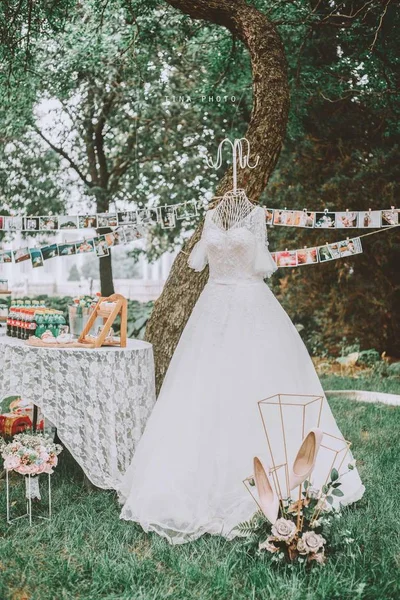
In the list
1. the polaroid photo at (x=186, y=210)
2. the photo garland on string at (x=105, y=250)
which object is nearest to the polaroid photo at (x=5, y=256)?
the photo garland on string at (x=105, y=250)

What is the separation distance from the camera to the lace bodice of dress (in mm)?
3850

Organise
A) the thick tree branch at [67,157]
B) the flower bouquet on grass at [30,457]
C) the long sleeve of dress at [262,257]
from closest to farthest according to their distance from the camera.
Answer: the flower bouquet on grass at [30,457], the long sleeve of dress at [262,257], the thick tree branch at [67,157]

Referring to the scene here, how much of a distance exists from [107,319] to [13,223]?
1.85m

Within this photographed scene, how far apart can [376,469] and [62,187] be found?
9.15 meters

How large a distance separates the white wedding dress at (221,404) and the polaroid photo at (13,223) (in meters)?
1.90

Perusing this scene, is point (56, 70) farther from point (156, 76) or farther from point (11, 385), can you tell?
point (11, 385)

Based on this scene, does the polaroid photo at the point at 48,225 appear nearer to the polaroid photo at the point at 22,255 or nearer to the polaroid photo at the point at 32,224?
the polaroid photo at the point at 32,224

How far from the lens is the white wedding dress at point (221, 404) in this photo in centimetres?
339

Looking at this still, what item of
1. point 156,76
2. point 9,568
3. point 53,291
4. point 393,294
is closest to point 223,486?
point 9,568

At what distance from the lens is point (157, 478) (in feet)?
11.4

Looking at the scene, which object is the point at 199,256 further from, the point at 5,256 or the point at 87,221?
the point at 5,256

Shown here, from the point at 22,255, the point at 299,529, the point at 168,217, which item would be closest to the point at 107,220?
the point at 168,217

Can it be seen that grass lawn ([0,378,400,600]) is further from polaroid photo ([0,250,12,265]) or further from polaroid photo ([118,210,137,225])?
polaroid photo ([118,210,137,225])

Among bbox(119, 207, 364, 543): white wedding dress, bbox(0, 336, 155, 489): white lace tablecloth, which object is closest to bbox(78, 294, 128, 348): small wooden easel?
bbox(0, 336, 155, 489): white lace tablecloth
